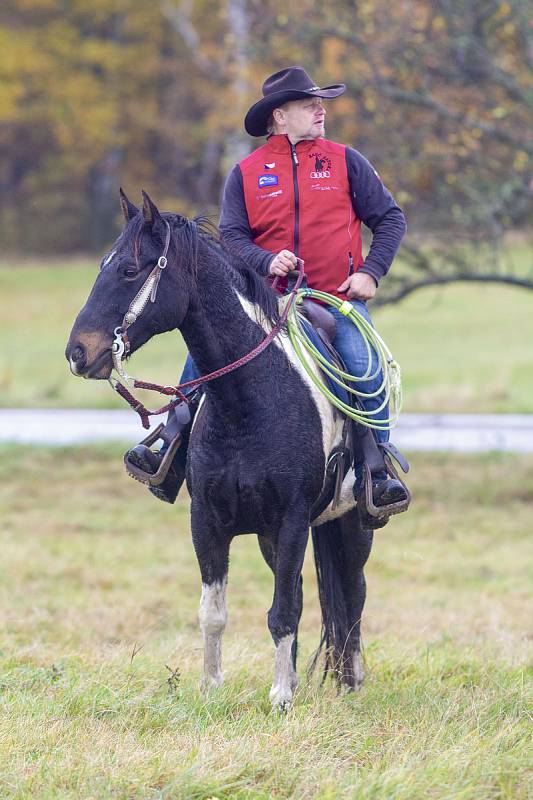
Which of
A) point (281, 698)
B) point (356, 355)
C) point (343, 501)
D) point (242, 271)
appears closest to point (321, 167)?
point (242, 271)

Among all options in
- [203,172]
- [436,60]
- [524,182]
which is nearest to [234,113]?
[436,60]

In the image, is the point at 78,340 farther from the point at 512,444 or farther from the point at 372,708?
the point at 512,444

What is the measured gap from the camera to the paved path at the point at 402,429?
15625 mm

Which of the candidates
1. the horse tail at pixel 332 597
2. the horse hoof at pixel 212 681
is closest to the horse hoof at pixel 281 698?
the horse hoof at pixel 212 681

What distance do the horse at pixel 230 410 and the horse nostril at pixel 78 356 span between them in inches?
7.1

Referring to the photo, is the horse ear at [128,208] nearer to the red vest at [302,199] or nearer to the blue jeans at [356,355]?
the red vest at [302,199]

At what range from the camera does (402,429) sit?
1680 cm

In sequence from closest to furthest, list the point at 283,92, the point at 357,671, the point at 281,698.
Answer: the point at 281,698
the point at 283,92
the point at 357,671

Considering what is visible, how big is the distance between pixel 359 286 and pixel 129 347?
138cm

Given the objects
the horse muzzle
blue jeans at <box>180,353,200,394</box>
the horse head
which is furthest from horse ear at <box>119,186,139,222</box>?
blue jeans at <box>180,353,200,394</box>

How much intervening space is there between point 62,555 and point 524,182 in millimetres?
5822

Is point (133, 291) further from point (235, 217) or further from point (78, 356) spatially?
point (235, 217)

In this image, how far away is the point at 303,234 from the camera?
5664 millimetres

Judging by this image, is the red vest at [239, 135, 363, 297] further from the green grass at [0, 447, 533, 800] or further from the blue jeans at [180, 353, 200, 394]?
the green grass at [0, 447, 533, 800]
